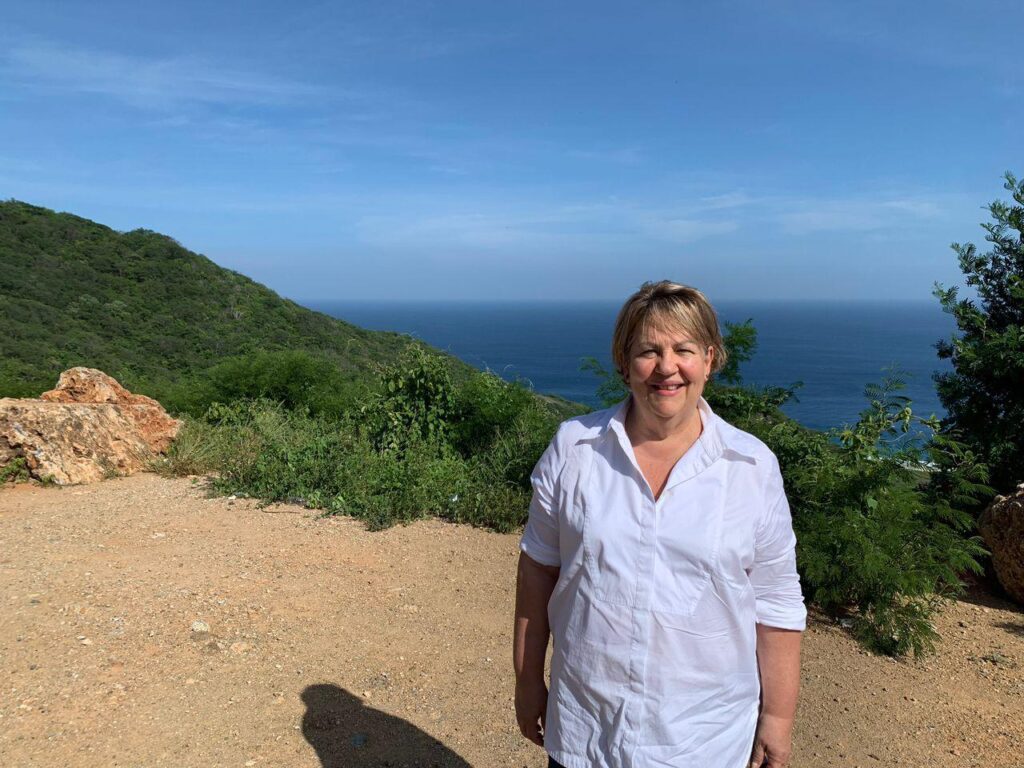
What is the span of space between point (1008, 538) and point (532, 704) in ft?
14.7

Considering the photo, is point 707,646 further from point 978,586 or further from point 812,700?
point 978,586

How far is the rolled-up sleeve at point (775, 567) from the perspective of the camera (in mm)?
1703

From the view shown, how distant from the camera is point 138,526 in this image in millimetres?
5543

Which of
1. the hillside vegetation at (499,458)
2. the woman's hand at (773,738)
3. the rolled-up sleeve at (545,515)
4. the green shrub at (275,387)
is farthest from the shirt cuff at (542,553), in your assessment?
the green shrub at (275,387)

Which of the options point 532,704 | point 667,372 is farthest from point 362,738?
point 667,372

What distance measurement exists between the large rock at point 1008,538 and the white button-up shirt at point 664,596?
408 cm

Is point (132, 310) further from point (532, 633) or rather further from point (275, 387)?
point (532, 633)

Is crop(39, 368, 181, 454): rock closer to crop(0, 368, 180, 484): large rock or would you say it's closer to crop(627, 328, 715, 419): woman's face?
crop(0, 368, 180, 484): large rock

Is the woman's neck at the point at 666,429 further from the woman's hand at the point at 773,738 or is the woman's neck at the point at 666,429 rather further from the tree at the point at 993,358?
the tree at the point at 993,358

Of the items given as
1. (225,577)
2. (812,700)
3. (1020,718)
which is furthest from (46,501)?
(1020,718)

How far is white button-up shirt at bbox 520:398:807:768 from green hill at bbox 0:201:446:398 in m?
13.8

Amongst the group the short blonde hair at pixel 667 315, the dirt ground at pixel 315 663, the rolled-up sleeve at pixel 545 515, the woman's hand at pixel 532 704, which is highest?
the short blonde hair at pixel 667 315

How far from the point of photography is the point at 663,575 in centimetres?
162

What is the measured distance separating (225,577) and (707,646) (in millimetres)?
3836
